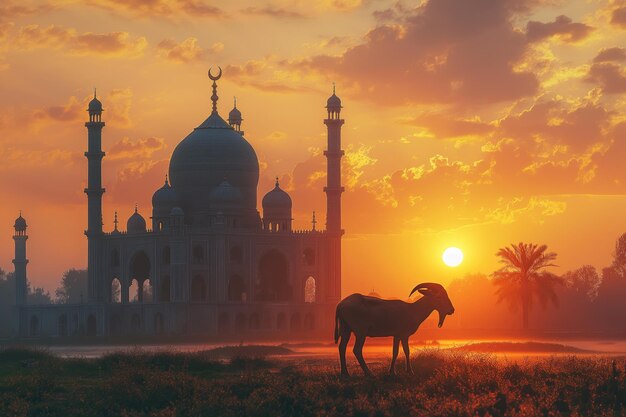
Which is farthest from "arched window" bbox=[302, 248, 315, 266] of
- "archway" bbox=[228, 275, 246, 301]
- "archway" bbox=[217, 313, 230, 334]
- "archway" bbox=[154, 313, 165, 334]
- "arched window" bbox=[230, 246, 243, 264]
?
"archway" bbox=[154, 313, 165, 334]

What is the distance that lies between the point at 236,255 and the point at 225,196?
463cm

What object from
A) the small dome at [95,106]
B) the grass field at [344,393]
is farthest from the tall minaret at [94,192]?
the grass field at [344,393]

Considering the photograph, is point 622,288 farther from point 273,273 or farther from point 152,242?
point 152,242

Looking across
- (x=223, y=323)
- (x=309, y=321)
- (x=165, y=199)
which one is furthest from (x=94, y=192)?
(x=309, y=321)

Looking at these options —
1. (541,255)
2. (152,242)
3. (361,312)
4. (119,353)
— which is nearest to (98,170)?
(152,242)

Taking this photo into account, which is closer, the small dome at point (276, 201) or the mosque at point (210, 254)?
the mosque at point (210, 254)

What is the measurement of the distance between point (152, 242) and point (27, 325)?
539 inches

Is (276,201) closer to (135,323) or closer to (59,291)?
(135,323)

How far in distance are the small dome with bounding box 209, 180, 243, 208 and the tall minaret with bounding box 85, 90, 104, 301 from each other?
8.65 metres

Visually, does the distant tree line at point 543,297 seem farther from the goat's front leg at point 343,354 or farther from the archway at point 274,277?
the goat's front leg at point 343,354

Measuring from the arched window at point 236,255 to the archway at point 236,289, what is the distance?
76.1 inches

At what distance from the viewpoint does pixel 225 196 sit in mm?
103062

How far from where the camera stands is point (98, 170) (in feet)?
339

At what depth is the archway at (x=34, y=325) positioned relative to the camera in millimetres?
107562
